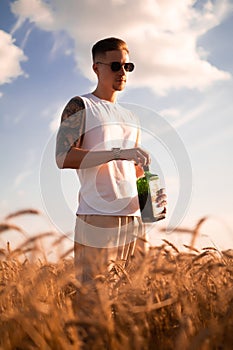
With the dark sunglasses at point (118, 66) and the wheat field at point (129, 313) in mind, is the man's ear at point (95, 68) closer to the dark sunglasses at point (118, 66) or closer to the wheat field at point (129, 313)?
the dark sunglasses at point (118, 66)

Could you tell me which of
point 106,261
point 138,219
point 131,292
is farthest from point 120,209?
point 131,292

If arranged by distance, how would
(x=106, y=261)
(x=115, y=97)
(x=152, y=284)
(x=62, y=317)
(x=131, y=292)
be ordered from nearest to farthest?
(x=62, y=317) → (x=131, y=292) → (x=152, y=284) → (x=106, y=261) → (x=115, y=97)

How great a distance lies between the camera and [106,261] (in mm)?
2225

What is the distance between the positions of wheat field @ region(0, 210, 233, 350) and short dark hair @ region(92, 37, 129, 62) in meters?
1.40

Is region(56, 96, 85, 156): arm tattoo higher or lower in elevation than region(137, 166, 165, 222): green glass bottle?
higher

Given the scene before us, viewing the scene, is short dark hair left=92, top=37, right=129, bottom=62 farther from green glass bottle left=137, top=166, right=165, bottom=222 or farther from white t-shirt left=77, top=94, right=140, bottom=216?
green glass bottle left=137, top=166, right=165, bottom=222

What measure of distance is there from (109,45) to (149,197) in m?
0.96

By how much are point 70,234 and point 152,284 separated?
1.03 meters

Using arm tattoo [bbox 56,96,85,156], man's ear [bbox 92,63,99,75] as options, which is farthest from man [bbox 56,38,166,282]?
man's ear [bbox 92,63,99,75]

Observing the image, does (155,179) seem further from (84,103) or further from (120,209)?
(84,103)

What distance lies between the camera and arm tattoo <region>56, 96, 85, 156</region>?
116 inches

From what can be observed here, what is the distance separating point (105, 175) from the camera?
2945mm

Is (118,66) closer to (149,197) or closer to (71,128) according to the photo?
(71,128)

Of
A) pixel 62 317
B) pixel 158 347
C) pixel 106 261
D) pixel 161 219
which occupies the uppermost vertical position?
pixel 161 219
